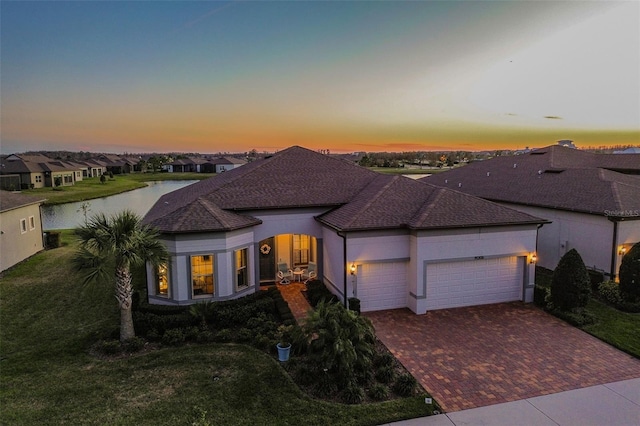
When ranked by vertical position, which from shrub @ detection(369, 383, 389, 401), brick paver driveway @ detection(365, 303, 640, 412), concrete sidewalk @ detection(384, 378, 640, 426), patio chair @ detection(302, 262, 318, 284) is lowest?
brick paver driveway @ detection(365, 303, 640, 412)

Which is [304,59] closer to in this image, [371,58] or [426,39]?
[371,58]

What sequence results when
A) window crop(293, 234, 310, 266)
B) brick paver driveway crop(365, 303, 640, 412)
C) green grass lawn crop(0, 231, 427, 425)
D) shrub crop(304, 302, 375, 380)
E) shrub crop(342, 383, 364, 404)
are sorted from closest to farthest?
1. green grass lawn crop(0, 231, 427, 425)
2. shrub crop(342, 383, 364, 404)
3. shrub crop(304, 302, 375, 380)
4. brick paver driveway crop(365, 303, 640, 412)
5. window crop(293, 234, 310, 266)

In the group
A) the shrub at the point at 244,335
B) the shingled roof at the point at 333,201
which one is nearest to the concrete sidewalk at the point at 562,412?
the shrub at the point at 244,335

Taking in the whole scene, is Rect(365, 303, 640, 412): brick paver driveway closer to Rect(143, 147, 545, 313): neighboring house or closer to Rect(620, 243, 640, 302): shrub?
Rect(143, 147, 545, 313): neighboring house

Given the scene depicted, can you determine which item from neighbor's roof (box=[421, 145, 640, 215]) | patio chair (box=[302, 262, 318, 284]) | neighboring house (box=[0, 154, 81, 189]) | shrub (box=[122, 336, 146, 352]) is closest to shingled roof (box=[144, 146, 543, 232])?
patio chair (box=[302, 262, 318, 284])

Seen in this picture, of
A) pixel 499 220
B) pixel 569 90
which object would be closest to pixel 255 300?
pixel 499 220

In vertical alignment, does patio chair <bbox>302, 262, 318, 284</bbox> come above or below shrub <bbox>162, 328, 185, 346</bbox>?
above

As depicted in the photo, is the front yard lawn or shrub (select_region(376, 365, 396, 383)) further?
the front yard lawn

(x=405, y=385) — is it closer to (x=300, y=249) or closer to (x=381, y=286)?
(x=381, y=286)
